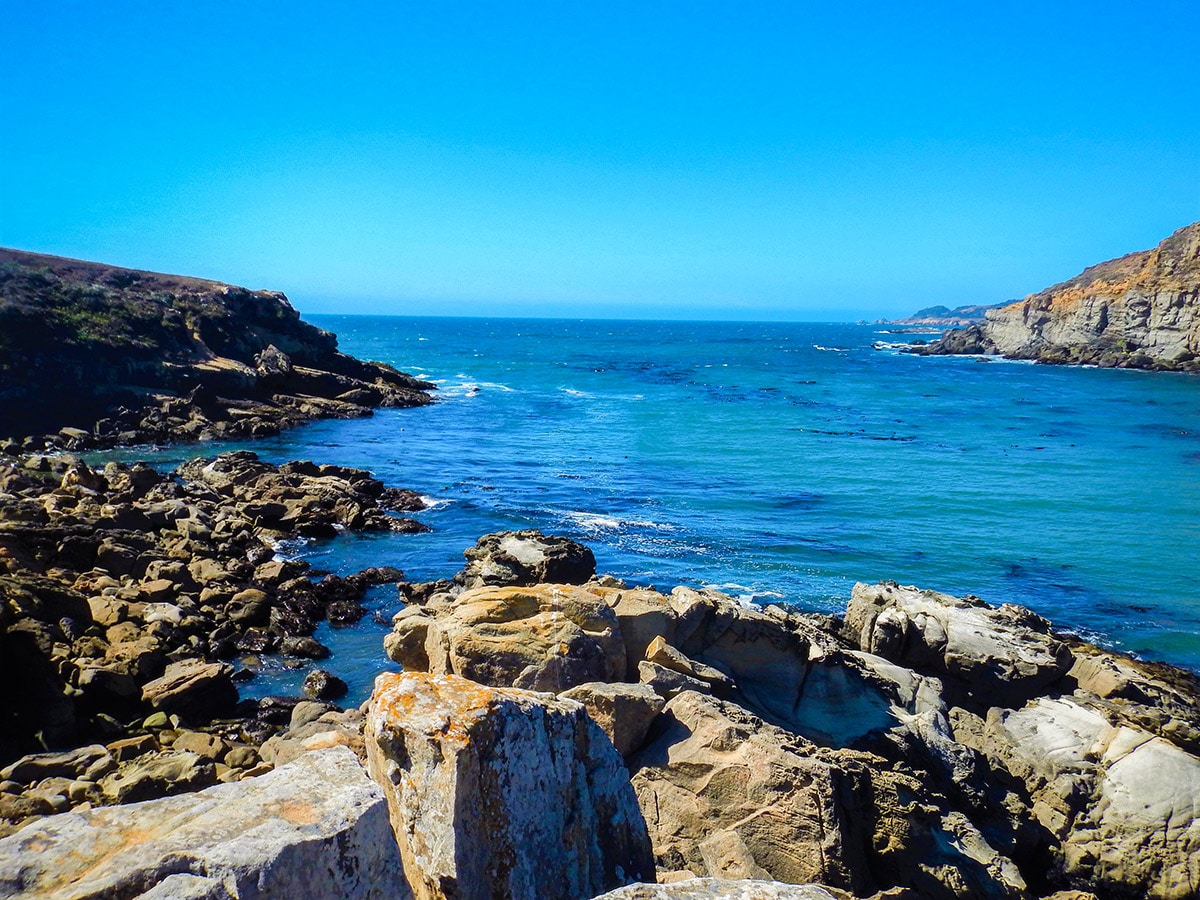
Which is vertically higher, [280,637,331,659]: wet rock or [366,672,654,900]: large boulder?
[366,672,654,900]: large boulder

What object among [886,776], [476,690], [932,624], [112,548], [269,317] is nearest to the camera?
[476,690]

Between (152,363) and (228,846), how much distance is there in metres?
62.2

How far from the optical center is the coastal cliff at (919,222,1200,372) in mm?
109125

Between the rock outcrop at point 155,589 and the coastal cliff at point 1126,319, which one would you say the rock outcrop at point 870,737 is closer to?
the rock outcrop at point 155,589

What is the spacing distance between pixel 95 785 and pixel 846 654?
41.4 ft

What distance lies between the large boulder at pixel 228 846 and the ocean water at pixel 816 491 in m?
15.6

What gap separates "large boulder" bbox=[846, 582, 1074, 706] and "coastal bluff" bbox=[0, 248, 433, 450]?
4593 centimetres

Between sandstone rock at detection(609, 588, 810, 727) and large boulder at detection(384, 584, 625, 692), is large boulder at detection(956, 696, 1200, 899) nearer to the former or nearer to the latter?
sandstone rock at detection(609, 588, 810, 727)

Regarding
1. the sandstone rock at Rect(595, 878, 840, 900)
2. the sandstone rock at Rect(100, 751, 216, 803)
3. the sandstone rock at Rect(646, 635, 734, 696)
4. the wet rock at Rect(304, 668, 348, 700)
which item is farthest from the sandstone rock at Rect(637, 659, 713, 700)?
the wet rock at Rect(304, 668, 348, 700)

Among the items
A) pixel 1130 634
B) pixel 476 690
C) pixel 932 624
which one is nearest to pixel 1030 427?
pixel 1130 634

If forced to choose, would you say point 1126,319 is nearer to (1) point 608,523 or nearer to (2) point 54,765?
(1) point 608,523

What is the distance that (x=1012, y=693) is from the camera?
655 inches

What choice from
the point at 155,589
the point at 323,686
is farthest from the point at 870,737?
the point at 155,589

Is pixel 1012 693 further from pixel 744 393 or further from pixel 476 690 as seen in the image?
pixel 744 393
